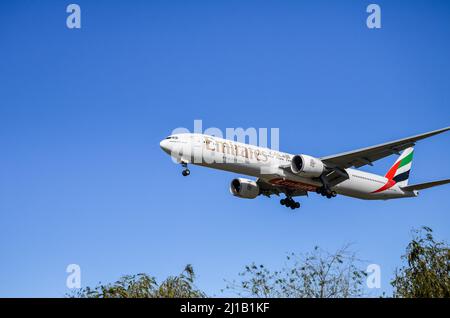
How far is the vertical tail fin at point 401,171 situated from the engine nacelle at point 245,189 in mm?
11505

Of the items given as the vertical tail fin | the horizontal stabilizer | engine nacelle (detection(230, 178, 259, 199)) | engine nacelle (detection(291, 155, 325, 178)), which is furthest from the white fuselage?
the vertical tail fin

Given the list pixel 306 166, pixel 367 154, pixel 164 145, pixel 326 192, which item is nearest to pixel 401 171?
pixel 367 154

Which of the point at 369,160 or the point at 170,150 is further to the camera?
the point at 369,160

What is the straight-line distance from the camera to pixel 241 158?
43.4 meters

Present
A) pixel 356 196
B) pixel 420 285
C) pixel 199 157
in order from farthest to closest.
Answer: pixel 356 196, pixel 199 157, pixel 420 285

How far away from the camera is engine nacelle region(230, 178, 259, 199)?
5050 cm

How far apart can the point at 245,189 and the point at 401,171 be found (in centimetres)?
1369

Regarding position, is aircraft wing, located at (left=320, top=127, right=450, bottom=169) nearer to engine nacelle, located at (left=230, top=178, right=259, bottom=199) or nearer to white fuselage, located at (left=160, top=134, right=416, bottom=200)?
white fuselage, located at (left=160, top=134, right=416, bottom=200)
